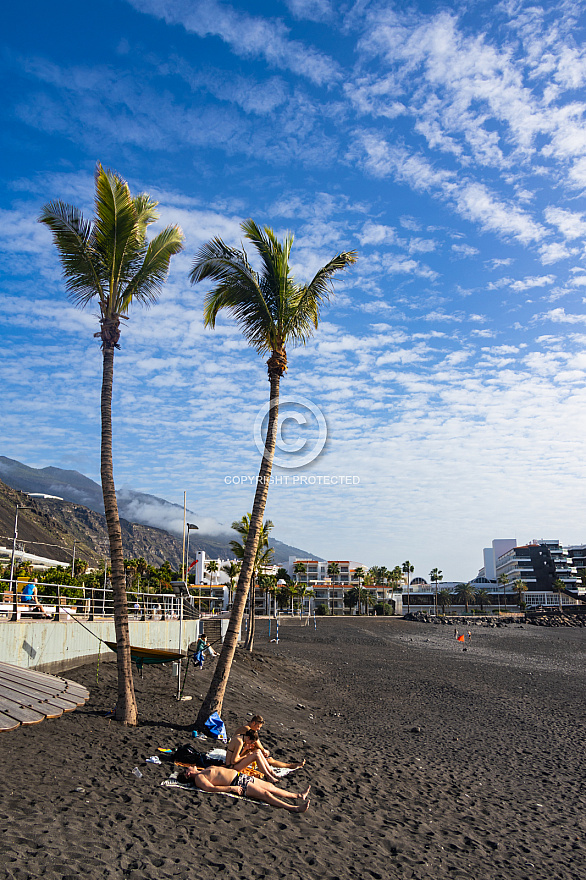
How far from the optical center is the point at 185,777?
7.55 m

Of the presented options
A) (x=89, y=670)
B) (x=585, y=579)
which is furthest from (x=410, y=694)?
(x=585, y=579)

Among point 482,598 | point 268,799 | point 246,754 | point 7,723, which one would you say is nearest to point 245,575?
point 246,754

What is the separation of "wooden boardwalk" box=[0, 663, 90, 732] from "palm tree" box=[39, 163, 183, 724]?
3.06 feet

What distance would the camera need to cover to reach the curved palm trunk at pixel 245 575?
1033 cm

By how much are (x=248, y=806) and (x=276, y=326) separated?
26.5 ft

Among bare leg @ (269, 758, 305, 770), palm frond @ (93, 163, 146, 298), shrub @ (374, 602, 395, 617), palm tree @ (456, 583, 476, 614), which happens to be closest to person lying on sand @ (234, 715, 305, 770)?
bare leg @ (269, 758, 305, 770)

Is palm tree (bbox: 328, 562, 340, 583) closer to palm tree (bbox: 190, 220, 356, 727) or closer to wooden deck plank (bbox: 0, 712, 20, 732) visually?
palm tree (bbox: 190, 220, 356, 727)

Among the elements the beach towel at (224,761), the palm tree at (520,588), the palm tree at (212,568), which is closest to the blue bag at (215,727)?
the beach towel at (224,761)

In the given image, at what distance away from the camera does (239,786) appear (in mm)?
7457

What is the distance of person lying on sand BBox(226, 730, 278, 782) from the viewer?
314 inches

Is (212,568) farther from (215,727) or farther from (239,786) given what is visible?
(239,786)

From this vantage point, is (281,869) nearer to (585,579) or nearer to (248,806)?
(248,806)

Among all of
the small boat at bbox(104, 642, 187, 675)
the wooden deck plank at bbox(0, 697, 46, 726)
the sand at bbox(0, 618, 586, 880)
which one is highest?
the small boat at bbox(104, 642, 187, 675)

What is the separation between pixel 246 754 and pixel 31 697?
3210 millimetres
